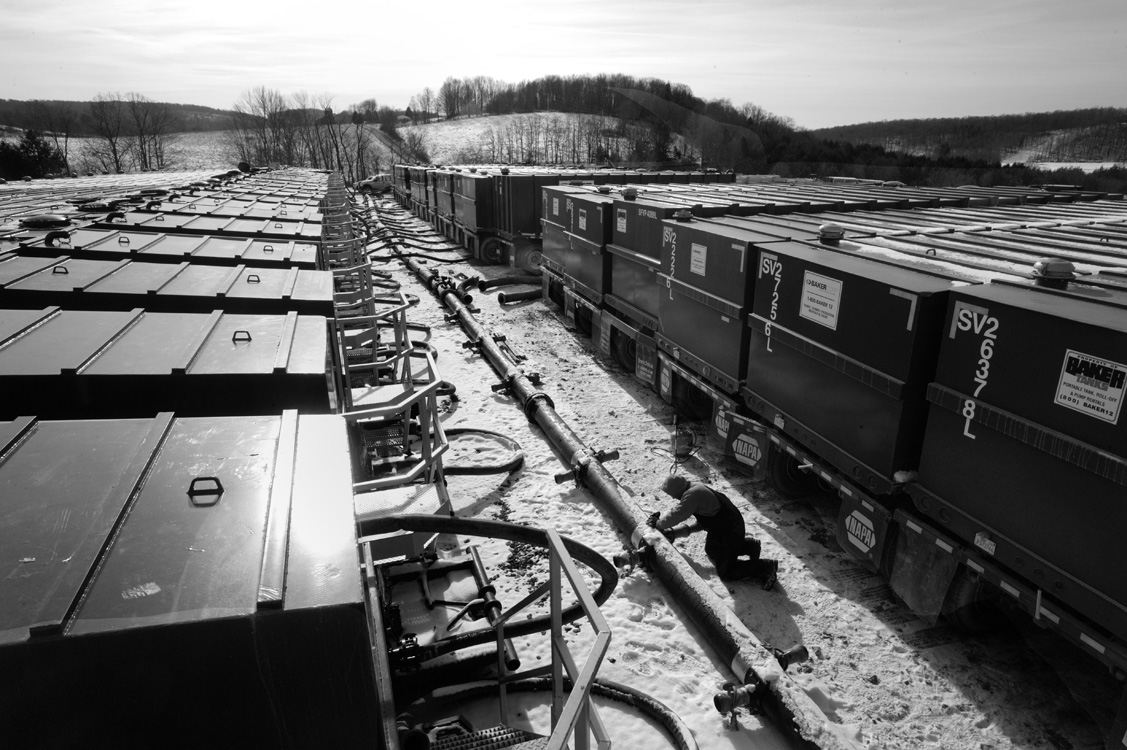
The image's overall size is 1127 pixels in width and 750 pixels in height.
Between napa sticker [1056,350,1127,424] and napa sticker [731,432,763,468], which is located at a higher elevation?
napa sticker [1056,350,1127,424]

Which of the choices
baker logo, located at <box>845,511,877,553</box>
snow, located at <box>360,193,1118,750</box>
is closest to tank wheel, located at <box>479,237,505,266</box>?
snow, located at <box>360,193,1118,750</box>

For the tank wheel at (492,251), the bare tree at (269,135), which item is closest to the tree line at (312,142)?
the bare tree at (269,135)

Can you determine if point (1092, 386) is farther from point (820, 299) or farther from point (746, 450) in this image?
point (746, 450)

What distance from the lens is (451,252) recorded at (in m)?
24.5

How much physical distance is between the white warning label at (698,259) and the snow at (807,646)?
8.05 ft

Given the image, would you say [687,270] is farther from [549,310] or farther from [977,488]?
[549,310]

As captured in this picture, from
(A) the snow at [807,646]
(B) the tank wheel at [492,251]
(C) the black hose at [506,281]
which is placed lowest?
(A) the snow at [807,646]

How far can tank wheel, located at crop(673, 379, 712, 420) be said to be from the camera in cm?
952

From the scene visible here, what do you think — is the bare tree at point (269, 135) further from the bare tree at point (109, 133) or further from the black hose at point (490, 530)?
the black hose at point (490, 530)

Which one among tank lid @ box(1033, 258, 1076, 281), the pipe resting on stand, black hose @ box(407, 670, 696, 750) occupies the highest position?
tank lid @ box(1033, 258, 1076, 281)

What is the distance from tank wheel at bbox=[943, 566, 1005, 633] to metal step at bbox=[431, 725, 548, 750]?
11.5 feet

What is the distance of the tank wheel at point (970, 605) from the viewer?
4996 millimetres

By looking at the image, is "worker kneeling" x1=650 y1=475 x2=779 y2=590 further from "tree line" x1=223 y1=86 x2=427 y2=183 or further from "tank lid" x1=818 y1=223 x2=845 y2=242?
"tree line" x1=223 y1=86 x2=427 y2=183

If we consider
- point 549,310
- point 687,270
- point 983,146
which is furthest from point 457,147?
point 687,270
